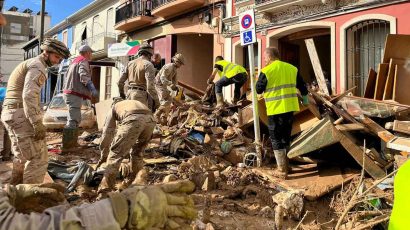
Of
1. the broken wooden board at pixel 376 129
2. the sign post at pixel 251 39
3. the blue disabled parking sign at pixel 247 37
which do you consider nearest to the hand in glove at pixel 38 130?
the sign post at pixel 251 39

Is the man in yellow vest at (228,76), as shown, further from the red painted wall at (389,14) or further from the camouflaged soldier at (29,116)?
the camouflaged soldier at (29,116)

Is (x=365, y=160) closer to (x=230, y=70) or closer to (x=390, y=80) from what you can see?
(x=390, y=80)

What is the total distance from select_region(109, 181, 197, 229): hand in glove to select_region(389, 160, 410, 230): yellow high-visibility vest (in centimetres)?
83

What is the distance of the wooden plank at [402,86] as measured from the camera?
19.6 feet

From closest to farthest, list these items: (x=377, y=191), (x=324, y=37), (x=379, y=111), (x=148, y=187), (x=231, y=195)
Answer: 1. (x=148, y=187)
2. (x=377, y=191)
3. (x=231, y=195)
4. (x=379, y=111)
5. (x=324, y=37)

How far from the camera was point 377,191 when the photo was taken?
401cm

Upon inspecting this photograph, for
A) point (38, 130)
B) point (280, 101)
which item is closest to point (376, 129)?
point (280, 101)

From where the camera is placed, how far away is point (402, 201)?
1327 mm

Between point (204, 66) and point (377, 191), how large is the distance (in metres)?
13.6

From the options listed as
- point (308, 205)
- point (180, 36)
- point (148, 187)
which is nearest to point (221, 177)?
point (308, 205)

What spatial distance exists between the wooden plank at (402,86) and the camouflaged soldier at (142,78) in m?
4.10

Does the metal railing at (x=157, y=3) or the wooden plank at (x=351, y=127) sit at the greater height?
the metal railing at (x=157, y=3)

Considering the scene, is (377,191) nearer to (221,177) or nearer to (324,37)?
(221,177)

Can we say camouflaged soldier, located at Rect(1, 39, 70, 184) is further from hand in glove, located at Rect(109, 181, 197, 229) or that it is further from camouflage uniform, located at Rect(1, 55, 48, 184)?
hand in glove, located at Rect(109, 181, 197, 229)
